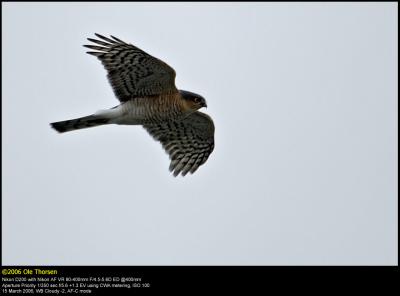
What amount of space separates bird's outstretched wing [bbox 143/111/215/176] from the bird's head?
104 centimetres

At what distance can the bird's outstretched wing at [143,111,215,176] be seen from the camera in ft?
61.2

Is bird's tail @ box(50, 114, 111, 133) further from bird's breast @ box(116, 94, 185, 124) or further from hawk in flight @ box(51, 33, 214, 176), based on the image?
bird's breast @ box(116, 94, 185, 124)

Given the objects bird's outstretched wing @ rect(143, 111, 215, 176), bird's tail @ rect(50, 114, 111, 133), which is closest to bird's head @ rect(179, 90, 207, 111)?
bird's outstretched wing @ rect(143, 111, 215, 176)

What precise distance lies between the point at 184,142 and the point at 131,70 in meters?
2.16

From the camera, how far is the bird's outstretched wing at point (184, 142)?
1864 cm

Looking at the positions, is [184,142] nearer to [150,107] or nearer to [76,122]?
[150,107]

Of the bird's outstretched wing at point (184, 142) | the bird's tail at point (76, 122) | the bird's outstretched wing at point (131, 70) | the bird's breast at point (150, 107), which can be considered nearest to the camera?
the bird's outstretched wing at point (131, 70)

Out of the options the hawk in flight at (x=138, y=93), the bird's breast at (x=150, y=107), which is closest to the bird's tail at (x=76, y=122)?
the hawk in flight at (x=138, y=93)

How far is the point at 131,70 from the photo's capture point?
56.5 ft

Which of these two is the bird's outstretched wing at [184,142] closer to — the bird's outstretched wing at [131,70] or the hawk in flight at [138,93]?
the hawk in flight at [138,93]

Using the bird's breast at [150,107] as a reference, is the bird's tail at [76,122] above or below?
below

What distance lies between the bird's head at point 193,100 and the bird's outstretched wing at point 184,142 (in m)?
1.04

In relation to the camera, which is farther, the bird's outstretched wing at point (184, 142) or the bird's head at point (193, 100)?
the bird's outstretched wing at point (184, 142)
